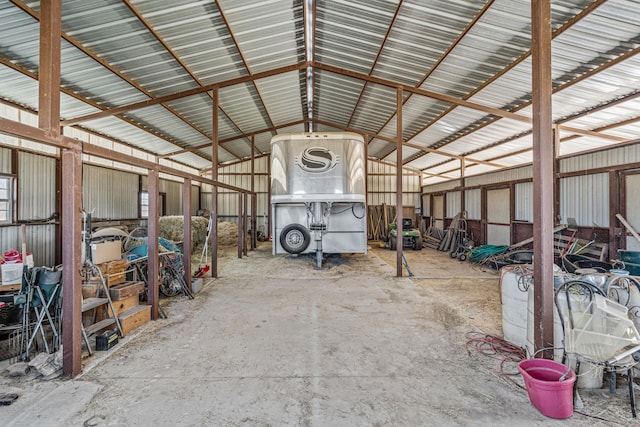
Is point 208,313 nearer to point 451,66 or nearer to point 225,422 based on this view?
point 225,422

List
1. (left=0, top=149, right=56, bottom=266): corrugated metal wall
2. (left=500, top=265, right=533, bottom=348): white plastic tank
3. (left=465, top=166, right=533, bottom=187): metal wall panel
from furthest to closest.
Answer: (left=465, top=166, right=533, bottom=187): metal wall panel
(left=0, top=149, right=56, bottom=266): corrugated metal wall
(left=500, top=265, right=533, bottom=348): white plastic tank

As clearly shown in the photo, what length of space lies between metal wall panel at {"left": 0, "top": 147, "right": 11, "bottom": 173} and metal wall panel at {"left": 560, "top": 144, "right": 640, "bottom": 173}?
12719 mm

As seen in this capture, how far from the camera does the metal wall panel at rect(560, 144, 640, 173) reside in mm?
5660

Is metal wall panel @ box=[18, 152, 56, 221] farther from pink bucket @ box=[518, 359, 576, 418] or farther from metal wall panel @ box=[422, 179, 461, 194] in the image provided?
metal wall panel @ box=[422, 179, 461, 194]

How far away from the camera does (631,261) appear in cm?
528

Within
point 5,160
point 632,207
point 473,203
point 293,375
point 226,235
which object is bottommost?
point 293,375

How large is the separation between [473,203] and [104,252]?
11351mm

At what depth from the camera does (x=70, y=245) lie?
289cm

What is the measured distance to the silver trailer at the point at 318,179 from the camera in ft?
24.9

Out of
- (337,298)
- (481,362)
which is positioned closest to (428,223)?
(337,298)

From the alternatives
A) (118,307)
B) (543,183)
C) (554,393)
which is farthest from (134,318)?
(543,183)

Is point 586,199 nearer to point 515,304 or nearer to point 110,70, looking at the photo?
point 515,304

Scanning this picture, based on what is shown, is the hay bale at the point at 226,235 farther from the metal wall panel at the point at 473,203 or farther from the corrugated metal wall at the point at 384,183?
the metal wall panel at the point at 473,203

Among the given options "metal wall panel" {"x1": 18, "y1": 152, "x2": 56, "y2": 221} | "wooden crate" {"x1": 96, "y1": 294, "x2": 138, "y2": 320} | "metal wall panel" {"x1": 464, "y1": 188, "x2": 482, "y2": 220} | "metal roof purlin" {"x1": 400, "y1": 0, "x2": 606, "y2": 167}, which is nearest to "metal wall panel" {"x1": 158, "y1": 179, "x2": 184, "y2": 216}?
"metal wall panel" {"x1": 18, "y1": 152, "x2": 56, "y2": 221}
